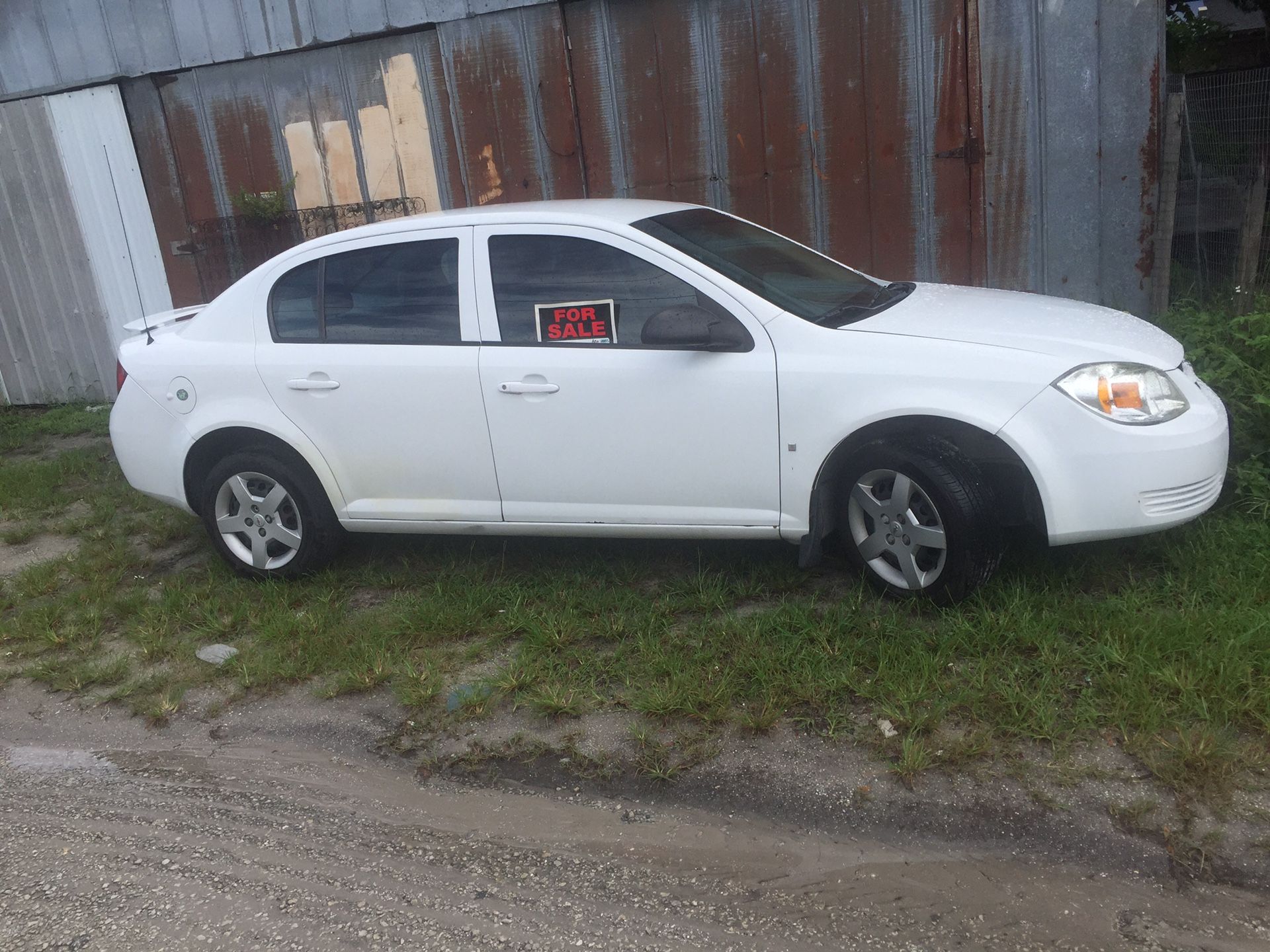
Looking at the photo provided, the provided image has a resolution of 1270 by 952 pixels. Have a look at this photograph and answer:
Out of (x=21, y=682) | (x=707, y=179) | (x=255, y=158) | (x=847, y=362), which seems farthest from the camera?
(x=255, y=158)

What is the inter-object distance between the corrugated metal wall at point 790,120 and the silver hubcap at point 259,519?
3.61m

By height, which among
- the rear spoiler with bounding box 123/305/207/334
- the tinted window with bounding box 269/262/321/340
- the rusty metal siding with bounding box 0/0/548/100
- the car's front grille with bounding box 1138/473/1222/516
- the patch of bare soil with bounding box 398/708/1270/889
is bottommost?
the patch of bare soil with bounding box 398/708/1270/889

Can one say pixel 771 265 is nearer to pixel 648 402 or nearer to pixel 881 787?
pixel 648 402

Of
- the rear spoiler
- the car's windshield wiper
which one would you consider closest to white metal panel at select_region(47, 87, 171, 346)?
the rear spoiler

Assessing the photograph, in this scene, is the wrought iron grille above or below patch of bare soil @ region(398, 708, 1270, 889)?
above

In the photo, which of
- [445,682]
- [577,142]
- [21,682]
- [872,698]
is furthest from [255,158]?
[872,698]

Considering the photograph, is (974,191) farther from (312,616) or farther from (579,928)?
(579,928)

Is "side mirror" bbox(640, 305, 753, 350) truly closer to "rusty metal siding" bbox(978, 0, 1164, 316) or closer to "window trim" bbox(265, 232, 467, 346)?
"window trim" bbox(265, 232, 467, 346)

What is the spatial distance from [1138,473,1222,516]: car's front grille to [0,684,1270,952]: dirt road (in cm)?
140

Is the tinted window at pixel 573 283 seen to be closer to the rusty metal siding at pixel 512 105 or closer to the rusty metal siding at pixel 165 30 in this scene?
the rusty metal siding at pixel 512 105

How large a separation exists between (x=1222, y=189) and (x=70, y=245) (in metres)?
8.64

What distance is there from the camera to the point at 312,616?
4676 mm

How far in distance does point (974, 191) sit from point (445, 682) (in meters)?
4.66

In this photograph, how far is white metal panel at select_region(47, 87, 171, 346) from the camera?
866cm
